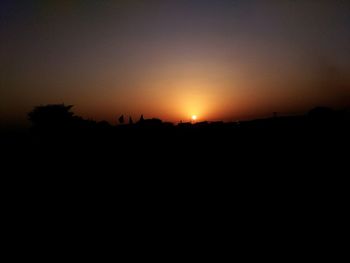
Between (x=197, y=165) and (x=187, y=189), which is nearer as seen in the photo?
(x=187, y=189)

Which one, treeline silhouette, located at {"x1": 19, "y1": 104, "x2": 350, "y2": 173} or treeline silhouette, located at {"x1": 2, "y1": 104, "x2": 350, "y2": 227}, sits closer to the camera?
treeline silhouette, located at {"x1": 2, "y1": 104, "x2": 350, "y2": 227}

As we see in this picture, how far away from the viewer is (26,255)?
11.8 m

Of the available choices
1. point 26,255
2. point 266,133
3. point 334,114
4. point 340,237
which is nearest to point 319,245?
point 340,237

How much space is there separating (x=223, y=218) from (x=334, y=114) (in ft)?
66.0

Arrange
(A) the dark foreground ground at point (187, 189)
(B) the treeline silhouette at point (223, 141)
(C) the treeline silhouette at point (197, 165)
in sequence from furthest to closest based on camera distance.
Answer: (B) the treeline silhouette at point (223, 141) < (C) the treeline silhouette at point (197, 165) < (A) the dark foreground ground at point (187, 189)

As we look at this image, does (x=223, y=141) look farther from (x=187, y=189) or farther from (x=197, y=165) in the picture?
(x=187, y=189)

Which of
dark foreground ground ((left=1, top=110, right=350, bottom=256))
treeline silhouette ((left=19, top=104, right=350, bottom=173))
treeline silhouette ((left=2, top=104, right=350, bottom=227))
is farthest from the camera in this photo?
treeline silhouette ((left=19, top=104, right=350, bottom=173))

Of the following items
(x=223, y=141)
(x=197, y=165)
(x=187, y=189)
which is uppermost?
(x=223, y=141)

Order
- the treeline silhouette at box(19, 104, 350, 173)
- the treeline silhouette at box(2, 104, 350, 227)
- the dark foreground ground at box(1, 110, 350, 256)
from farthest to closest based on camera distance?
the treeline silhouette at box(19, 104, 350, 173) < the treeline silhouette at box(2, 104, 350, 227) < the dark foreground ground at box(1, 110, 350, 256)

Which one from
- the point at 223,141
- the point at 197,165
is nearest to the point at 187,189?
the point at 197,165

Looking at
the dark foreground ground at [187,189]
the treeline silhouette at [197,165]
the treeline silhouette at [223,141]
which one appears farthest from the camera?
the treeline silhouette at [223,141]

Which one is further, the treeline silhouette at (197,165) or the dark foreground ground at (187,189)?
the treeline silhouette at (197,165)

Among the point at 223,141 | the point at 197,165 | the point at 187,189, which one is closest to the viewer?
the point at 187,189

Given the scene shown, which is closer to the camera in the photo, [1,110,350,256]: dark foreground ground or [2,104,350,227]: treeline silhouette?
[1,110,350,256]: dark foreground ground
